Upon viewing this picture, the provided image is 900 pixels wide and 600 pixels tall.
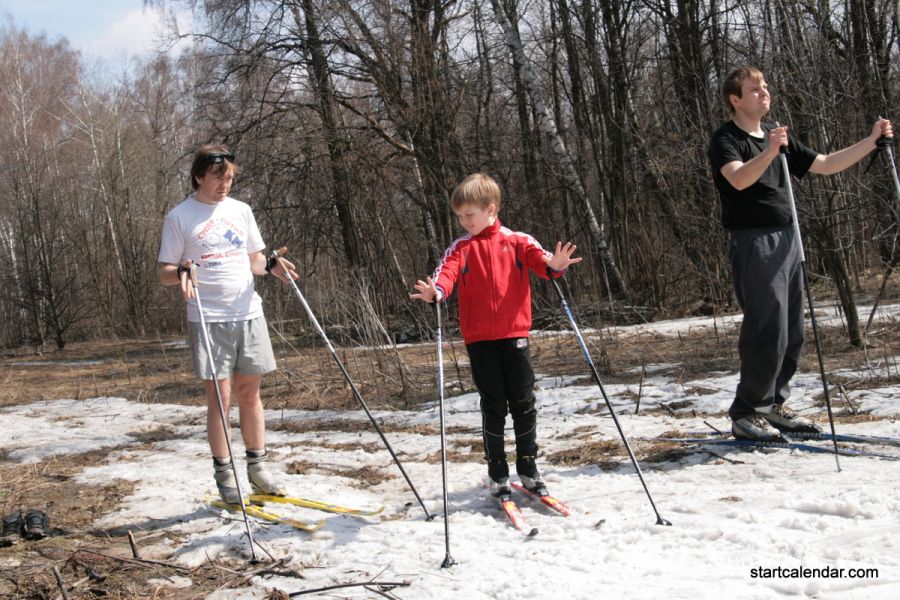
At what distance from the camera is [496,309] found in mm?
3975

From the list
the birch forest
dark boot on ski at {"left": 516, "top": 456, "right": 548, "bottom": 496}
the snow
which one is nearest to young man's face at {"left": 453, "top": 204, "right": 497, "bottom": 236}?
dark boot on ski at {"left": 516, "top": 456, "right": 548, "bottom": 496}

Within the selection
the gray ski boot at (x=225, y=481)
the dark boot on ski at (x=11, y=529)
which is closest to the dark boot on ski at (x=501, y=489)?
the gray ski boot at (x=225, y=481)

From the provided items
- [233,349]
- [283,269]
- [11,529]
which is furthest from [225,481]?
[283,269]

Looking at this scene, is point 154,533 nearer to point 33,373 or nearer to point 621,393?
point 621,393

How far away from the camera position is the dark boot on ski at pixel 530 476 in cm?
397

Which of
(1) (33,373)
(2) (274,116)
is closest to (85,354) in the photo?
(1) (33,373)

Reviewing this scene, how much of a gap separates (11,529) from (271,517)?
1402mm

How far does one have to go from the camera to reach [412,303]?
10.4 m

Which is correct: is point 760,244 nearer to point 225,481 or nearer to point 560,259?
point 560,259

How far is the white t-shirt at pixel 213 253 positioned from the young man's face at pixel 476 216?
128cm

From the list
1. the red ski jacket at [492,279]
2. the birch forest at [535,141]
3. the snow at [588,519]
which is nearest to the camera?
the snow at [588,519]

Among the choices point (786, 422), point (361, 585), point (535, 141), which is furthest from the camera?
point (535, 141)

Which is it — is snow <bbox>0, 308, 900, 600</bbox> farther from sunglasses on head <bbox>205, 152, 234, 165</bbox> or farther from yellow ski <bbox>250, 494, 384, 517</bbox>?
sunglasses on head <bbox>205, 152, 234, 165</bbox>

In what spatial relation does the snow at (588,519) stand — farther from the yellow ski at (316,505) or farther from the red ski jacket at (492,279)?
the red ski jacket at (492,279)
